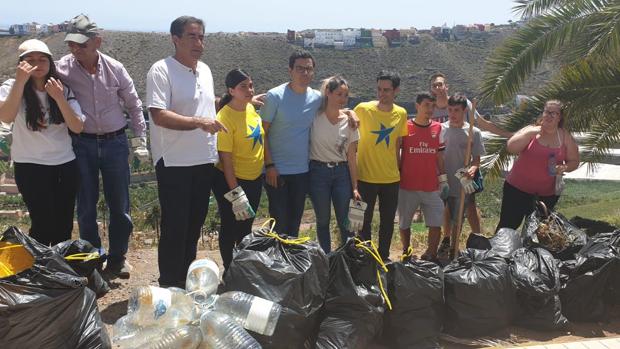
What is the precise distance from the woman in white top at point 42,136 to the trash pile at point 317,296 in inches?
16.0

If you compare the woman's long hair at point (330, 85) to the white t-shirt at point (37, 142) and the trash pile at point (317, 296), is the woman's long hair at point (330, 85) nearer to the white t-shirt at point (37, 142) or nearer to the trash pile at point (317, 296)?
the trash pile at point (317, 296)

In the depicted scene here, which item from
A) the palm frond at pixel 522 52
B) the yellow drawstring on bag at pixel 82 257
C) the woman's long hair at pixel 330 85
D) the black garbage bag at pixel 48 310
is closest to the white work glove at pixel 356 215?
the woman's long hair at pixel 330 85

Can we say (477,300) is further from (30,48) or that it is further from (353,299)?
(30,48)

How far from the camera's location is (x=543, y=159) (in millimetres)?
5070

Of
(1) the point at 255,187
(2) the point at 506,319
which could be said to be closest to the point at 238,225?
(1) the point at 255,187

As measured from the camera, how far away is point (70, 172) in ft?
13.6

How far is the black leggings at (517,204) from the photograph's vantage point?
17.0 ft

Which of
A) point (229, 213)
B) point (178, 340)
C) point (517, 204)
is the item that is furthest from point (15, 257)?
point (517, 204)

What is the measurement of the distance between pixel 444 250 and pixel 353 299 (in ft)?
7.61

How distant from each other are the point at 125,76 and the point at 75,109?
0.56 m

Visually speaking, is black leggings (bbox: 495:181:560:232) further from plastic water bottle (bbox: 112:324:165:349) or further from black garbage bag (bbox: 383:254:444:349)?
plastic water bottle (bbox: 112:324:165:349)

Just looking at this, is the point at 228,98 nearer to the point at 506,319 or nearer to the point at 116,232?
the point at 116,232

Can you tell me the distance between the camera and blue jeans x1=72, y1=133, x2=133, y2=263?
14.0 ft

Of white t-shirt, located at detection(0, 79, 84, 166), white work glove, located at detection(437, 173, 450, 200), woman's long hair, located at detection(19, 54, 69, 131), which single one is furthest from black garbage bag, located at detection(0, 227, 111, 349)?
white work glove, located at detection(437, 173, 450, 200)
